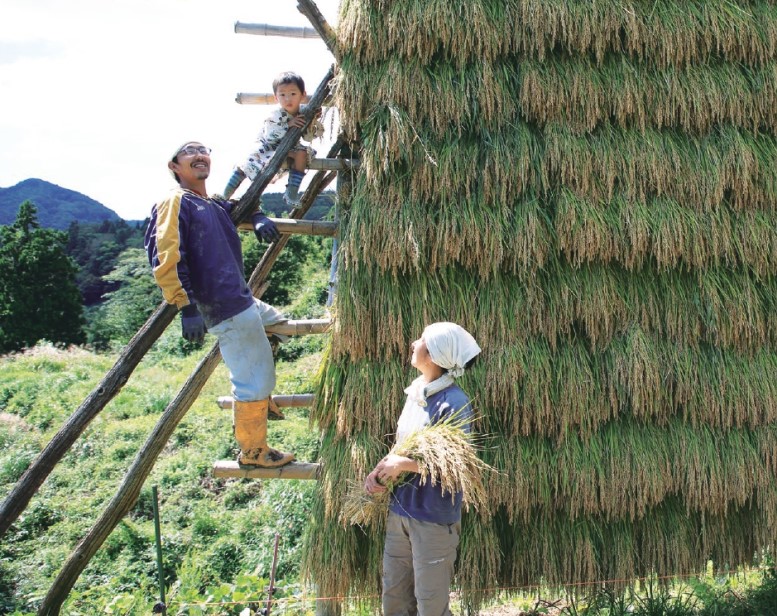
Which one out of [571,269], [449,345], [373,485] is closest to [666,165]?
[571,269]

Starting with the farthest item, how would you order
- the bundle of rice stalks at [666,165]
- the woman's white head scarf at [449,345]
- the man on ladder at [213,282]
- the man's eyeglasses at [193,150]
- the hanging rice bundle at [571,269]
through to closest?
1. the bundle of rice stalks at [666,165]
2. the hanging rice bundle at [571,269]
3. the man's eyeglasses at [193,150]
4. the man on ladder at [213,282]
5. the woman's white head scarf at [449,345]

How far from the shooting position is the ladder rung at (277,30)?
3309 millimetres

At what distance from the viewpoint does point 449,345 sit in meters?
2.48

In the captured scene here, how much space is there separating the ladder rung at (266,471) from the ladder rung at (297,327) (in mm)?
632

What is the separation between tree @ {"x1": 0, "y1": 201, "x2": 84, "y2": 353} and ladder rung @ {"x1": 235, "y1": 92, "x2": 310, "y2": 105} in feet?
44.5

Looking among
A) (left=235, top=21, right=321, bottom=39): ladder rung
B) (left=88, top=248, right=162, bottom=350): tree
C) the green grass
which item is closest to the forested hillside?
(left=88, top=248, right=162, bottom=350): tree

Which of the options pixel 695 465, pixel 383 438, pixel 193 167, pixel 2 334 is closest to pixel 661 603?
pixel 695 465

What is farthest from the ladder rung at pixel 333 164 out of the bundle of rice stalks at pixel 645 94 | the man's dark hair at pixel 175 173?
the bundle of rice stalks at pixel 645 94

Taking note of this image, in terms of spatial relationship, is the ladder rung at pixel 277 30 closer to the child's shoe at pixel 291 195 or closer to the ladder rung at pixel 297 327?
the child's shoe at pixel 291 195

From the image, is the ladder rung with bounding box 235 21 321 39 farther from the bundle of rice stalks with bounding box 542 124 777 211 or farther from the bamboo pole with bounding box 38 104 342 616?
the bundle of rice stalks with bounding box 542 124 777 211

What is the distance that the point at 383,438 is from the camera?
3102mm

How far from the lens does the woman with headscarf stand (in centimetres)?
249

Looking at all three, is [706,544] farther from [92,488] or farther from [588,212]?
[92,488]

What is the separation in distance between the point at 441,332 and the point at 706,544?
2027 millimetres
